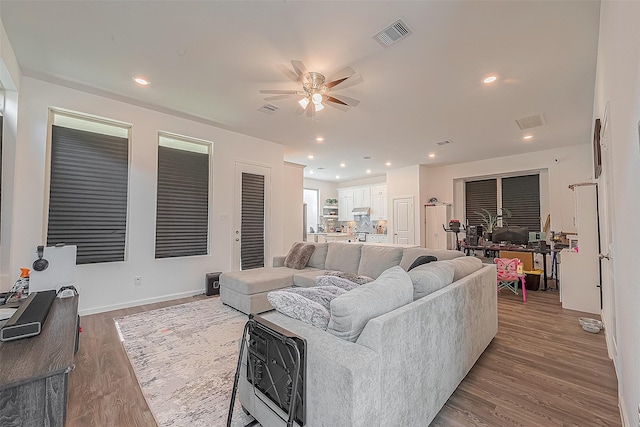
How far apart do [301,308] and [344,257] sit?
8.49 feet

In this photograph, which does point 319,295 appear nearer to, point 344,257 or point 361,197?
point 344,257

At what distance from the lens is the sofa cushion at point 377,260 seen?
3.57 m

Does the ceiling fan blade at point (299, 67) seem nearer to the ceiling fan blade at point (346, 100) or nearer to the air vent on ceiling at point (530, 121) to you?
the ceiling fan blade at point (346, 100)

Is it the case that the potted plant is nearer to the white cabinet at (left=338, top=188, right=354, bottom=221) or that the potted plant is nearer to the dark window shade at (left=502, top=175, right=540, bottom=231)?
the dark window shade at (left=502, top=175, right=540, bottom=231)

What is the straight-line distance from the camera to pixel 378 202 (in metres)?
9.09

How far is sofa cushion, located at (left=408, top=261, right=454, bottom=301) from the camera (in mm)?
1764

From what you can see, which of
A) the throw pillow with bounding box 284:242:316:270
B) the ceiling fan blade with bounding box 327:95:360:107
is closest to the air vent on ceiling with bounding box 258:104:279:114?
the ceiling fan blade with bounding box 327:95:360:107

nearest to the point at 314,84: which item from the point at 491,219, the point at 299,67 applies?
the point at 299,67

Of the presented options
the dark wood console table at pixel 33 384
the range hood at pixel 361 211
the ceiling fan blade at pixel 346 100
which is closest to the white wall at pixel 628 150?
the ceiling fan blade at pixel 346 100

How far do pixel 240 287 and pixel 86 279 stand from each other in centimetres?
209

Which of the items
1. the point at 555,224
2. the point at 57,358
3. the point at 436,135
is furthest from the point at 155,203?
the point at 555,224

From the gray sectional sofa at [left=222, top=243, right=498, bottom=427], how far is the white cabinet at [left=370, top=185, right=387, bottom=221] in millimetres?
A: 6940

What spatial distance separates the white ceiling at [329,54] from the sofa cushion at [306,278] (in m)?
2.46

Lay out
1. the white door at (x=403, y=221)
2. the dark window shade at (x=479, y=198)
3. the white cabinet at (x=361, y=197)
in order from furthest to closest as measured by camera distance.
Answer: the white cabinet at (x=361, y=197) < the white door at (x=403, y=221) < the dark window shade at (x=479, y=198)
